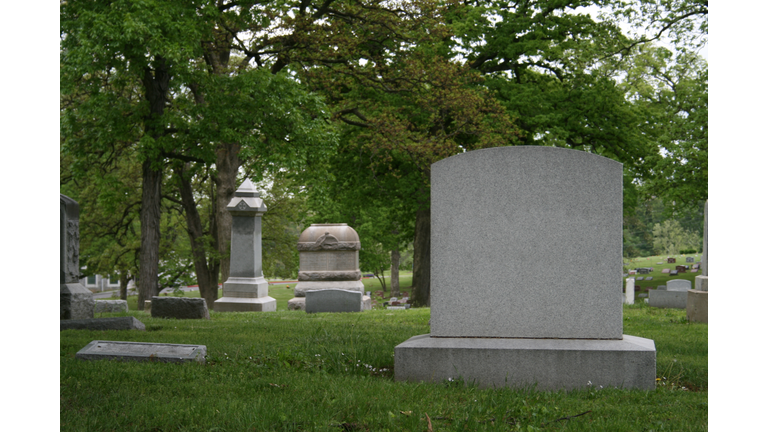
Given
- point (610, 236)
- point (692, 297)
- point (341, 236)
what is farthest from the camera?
point (341, 236)

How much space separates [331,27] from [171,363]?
1338 centimetres

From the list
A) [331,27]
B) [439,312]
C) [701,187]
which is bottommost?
[439,312]

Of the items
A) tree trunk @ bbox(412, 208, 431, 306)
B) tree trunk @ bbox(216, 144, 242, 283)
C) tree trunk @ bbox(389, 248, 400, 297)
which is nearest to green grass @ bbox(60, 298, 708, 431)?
tree trunk @ bbox(216, 144, 242, 283)

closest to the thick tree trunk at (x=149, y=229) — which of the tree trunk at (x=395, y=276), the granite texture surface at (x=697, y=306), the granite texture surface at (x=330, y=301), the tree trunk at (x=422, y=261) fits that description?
the granite texture surface at (x=330, y=301)

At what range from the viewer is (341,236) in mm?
18797

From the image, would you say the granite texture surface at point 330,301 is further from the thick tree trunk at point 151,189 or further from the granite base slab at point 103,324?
the granite base slab at point 103,324

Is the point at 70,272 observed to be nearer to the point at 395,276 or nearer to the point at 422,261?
the point at 422,261

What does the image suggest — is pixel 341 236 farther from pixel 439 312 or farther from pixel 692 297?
pixel 439 312

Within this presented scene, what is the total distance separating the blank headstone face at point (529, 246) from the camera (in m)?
5.34

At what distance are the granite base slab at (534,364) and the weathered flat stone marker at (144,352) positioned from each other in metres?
1.99

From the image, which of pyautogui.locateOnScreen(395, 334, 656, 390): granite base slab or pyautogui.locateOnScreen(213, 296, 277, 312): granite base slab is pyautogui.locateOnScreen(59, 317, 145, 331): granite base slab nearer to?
pyautogui.locateOnScreen(395, 334, 656, 390): granite base slab

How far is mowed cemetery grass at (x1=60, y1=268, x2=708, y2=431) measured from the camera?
3.64 m

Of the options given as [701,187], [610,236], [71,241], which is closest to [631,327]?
[610,236]

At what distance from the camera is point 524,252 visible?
5.41 m
